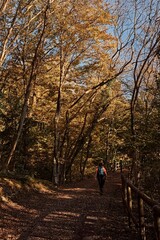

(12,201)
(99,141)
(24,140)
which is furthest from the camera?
(99,141)

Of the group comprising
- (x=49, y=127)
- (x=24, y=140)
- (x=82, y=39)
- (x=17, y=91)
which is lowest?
(x=24, y=140)

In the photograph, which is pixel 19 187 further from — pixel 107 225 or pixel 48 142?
pixel 48 142

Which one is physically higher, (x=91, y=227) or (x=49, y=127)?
(x=49, y=127)

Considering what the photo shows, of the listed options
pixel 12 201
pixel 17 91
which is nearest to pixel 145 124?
pixel 12 201

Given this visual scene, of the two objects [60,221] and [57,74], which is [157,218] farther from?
[57,74]

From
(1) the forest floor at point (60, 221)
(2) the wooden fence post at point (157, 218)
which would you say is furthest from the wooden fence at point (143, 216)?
(1) the forest floor at point (60, 221)

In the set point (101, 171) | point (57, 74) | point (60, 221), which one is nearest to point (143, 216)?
point (60, 221)

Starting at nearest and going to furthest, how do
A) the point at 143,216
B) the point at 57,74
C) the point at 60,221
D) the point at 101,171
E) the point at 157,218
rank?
the point at 157,218 < the point at 143,216 < the point at 60,221 < the point at 101,171 < the point at 57,74

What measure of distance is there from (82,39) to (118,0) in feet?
11.4

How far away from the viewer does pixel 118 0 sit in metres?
17.1

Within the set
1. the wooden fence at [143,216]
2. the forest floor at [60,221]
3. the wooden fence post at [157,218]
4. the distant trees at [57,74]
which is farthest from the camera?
the distant trees at [57,74]

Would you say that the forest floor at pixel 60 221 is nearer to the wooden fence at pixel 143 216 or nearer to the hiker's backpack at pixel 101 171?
the wooden fence at pixel 143 216

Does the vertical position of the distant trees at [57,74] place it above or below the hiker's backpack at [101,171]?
above

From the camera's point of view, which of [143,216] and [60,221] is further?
[60,221]
